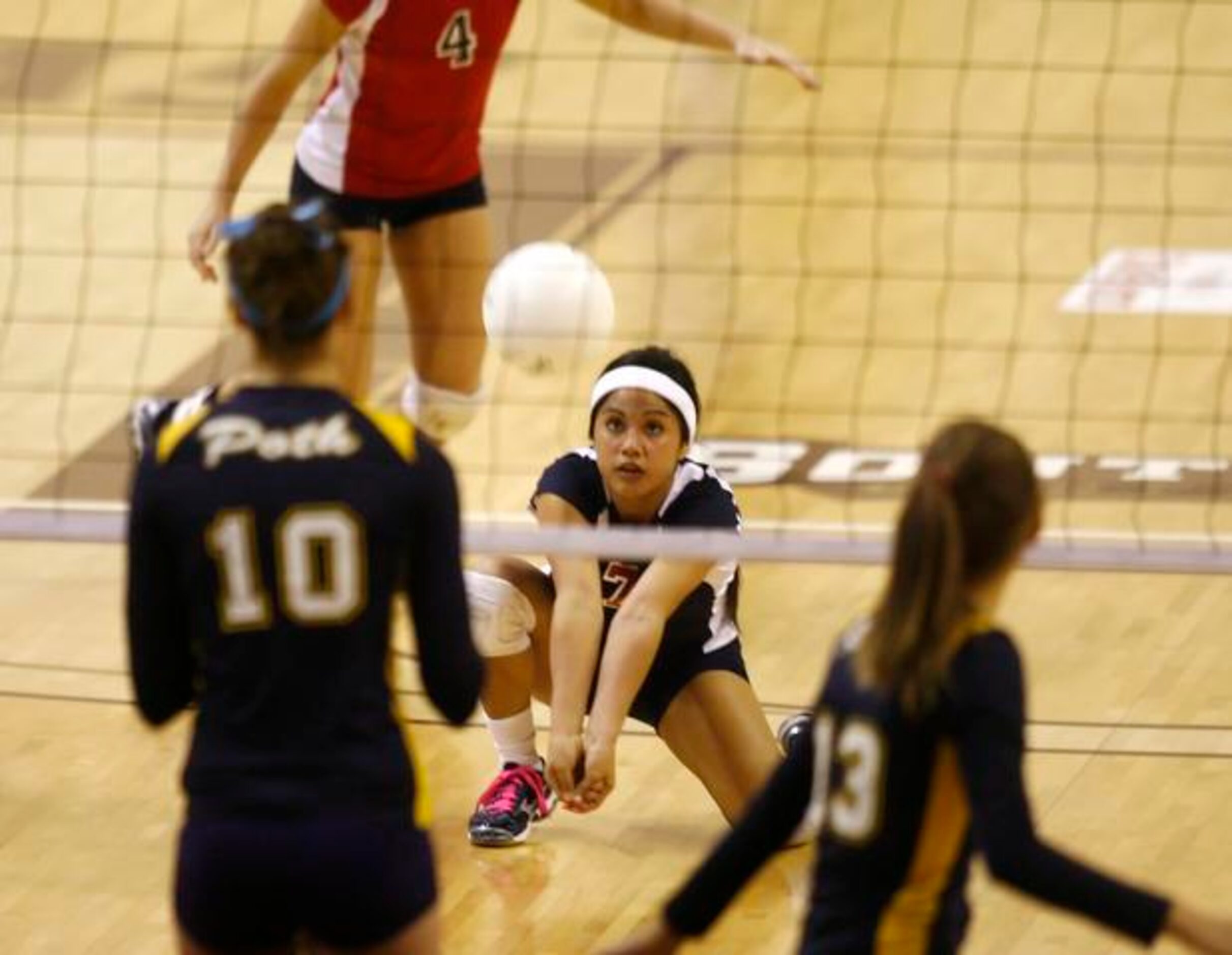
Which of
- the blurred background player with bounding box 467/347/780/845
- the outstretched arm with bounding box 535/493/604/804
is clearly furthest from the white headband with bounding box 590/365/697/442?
the outstretched arm with bounding box 535/493/604/804

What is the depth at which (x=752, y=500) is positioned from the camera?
7.62m

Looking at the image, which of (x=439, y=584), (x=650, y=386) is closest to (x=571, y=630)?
(x=650, y=386)

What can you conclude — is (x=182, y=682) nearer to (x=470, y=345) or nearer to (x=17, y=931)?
(x=17, y=931)

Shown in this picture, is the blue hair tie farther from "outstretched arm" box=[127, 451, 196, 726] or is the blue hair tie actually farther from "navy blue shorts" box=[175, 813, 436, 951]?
"navy blue shorts" box=[175, 813, 436, 951]

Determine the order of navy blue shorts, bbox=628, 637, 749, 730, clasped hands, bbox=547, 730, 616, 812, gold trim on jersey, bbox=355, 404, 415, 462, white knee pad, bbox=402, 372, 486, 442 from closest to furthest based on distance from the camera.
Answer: gold trim on jersey, bbox=355, 404, 415, 462 < clasped hands, bbox=547, 730, 616, 812 < navy blue shorts, bbox=628, 637, 749, 730 < white knee pad, bbox=402, 372, 486, 442

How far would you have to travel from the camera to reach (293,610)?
3.37 m

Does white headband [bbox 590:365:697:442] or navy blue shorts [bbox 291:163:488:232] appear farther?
navy blue shorts [bbox 291:163:488:232]

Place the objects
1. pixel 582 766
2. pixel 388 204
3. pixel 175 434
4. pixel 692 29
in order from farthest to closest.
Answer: pixel 388 204 → pixel 692 29 → pixel 582 766 → pixel 175 434

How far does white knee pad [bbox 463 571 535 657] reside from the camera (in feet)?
18.9

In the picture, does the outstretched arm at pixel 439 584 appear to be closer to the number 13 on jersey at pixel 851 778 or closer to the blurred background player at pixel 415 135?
the number 13 on jersey at pixel 851 778

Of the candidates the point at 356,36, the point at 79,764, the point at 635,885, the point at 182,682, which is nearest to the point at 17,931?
the point at 79,764

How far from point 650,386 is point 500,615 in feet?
2.01

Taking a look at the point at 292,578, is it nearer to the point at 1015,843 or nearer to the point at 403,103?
the point at 1015,843

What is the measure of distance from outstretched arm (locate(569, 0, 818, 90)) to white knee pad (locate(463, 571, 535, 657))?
1614 millimetres
